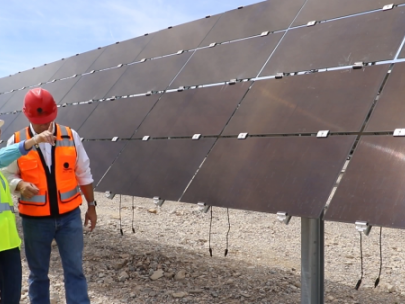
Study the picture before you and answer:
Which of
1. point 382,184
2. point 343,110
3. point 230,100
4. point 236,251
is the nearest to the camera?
point 382,184

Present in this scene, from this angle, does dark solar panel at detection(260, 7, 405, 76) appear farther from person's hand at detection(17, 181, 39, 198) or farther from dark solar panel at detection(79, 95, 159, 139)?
person's hand at detection(17, 181, 39, 198)

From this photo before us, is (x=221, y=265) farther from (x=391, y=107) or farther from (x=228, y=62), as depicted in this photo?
(x=391, y=107)

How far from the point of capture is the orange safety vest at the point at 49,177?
457 cm

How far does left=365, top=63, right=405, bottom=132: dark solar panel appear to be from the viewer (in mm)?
4573

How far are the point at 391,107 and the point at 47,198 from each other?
149 inches

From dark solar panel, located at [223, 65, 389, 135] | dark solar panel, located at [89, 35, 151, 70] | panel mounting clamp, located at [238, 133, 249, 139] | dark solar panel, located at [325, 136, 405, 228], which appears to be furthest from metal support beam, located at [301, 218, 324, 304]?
dark solar panel, located at [89, 35, 151, 70]

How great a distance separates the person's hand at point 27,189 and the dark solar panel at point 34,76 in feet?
31.2

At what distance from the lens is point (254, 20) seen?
315 inches

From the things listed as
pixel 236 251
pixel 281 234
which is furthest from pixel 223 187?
pixel 281 234

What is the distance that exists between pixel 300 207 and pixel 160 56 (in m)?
5.77

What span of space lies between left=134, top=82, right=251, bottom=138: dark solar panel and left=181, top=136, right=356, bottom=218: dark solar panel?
0.63 metres

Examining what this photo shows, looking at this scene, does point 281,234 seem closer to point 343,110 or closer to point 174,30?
point 174,30

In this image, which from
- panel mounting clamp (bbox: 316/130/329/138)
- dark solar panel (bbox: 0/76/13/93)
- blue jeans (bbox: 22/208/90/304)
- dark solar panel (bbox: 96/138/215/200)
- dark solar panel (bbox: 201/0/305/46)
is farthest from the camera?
dark solar panel (bbox: 0/76/13/93)

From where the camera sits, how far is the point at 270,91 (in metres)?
6.00
